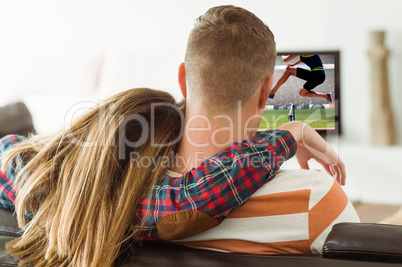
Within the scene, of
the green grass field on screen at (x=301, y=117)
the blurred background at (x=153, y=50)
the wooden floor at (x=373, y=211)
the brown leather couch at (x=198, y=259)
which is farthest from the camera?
the blurred background at (x=153, y=50)

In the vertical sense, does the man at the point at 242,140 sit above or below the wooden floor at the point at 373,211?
above

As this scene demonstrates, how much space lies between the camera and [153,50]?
3678 mm

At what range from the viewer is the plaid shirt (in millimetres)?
877

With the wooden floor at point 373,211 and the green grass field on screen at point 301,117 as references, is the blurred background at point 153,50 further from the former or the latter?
the green grass field on screen at point 301,117

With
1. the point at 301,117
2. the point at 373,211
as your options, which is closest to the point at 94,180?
the point at 301,117

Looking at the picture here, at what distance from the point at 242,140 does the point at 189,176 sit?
6.3 inches

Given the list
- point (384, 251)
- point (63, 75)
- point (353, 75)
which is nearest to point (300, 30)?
point (353, 75)

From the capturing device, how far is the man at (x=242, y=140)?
3.01 feet

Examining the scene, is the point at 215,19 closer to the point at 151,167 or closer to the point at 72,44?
the point at 151,167

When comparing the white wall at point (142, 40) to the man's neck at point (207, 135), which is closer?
the man's neck at point (207, 135)

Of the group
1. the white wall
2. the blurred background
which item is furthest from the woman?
the white wall

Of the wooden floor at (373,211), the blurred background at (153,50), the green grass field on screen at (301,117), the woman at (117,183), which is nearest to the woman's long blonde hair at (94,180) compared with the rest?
the woman at (117,183)

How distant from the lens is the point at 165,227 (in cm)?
92

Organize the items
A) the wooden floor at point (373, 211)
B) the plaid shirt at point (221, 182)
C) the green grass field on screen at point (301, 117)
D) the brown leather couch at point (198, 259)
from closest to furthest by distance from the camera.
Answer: the brown leather couch at point (198, 259) < the plaid shirt at point (221, 182) < the green grass field on screen at point (301, 117) < the wooden floor at point (373, 211)
